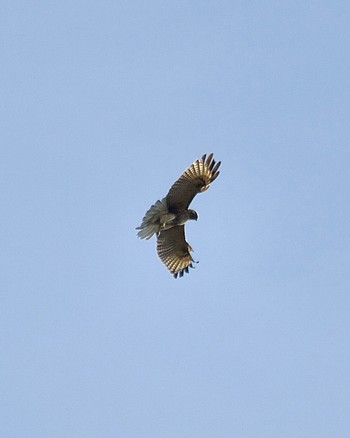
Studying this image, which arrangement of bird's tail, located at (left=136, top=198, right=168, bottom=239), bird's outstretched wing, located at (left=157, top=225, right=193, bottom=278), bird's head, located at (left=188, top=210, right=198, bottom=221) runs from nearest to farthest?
1. bird's tail, located at (left=136, top=198, right=168, bottom=239)
2. bird's head, located at (left=188, top=210, right=198, bottom=221)
3. bird's outstretched wing, located at (left=157, top=225, right=193, bottom=278)

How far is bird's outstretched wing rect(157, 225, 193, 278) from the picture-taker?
42969 millimetres

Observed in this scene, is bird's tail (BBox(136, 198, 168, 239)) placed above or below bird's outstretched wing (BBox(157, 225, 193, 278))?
below

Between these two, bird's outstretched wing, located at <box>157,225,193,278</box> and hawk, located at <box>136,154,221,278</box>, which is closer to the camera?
hawk, located at <box>136,154,221,278</box>

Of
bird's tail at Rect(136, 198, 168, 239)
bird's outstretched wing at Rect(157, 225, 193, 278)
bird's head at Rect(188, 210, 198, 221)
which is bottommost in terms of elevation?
bird's tail at Rect(136, 198, 168, 239)

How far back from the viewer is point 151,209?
40594 millimetres

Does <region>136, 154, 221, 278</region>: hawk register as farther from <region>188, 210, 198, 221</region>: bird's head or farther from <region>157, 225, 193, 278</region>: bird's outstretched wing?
Answer: <region>157, 225, 193, 278</region>: bird's outstretched wing

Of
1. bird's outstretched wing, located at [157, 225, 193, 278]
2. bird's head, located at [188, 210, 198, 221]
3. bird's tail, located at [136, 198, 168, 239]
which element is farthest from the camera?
bird's outstretched wing, located at [157, 225, 193, 278]

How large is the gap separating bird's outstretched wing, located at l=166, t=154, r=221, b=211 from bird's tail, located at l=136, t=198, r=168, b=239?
24cm

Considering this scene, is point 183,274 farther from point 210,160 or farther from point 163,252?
point 210,160

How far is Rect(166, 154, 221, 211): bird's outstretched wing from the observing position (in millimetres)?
40656

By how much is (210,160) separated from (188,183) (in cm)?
85

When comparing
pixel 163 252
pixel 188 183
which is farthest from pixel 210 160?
pixel 163 252

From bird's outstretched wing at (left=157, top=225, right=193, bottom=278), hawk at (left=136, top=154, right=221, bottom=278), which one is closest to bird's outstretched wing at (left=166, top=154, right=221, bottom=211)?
hawk at (left=136, top=154, right=221, bottom=278)

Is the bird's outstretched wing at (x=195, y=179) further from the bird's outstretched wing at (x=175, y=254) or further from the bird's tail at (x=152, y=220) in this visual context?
the bird's outstretched wing at (x=175, y=254)
